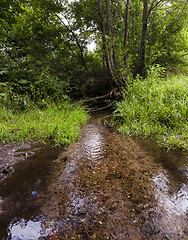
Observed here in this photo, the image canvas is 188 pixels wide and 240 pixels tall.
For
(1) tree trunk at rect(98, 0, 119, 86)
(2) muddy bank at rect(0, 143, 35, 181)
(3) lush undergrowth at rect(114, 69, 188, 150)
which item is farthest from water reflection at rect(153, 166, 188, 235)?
(1) tree trunk at rect(98, 0, 119, 86)

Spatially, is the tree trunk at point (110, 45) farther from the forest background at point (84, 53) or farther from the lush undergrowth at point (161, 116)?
the lush undergrowth at point (161, 116)

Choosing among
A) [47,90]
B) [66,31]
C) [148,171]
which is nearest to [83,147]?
[148,171]

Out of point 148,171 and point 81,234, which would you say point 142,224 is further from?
point 148,171

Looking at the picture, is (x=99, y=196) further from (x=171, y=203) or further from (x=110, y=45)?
(x=110, y=45)

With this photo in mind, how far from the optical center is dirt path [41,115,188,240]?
1.33 meters

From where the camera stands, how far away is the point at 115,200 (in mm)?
1687

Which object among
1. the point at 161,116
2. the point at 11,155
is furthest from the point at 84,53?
the point at 11,155

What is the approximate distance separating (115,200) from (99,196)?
0.20m

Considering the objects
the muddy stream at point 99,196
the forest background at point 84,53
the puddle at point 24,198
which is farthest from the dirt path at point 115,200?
the forest background at point 84,53

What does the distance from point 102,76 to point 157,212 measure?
7.95 meters

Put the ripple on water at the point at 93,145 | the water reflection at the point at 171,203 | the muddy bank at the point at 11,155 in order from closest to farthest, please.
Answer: the water reflection at the point at 171,203 < the muddy bank at the point at 11,155 < the ripple on water at the point at 93,145

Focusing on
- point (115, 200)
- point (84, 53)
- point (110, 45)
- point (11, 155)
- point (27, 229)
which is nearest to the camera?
point (27, 229)

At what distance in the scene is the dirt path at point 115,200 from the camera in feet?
4.37

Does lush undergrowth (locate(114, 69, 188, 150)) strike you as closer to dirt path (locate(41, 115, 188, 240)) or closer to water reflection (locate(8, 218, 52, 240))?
dirt path (locate(41, 115, 188, 240))
